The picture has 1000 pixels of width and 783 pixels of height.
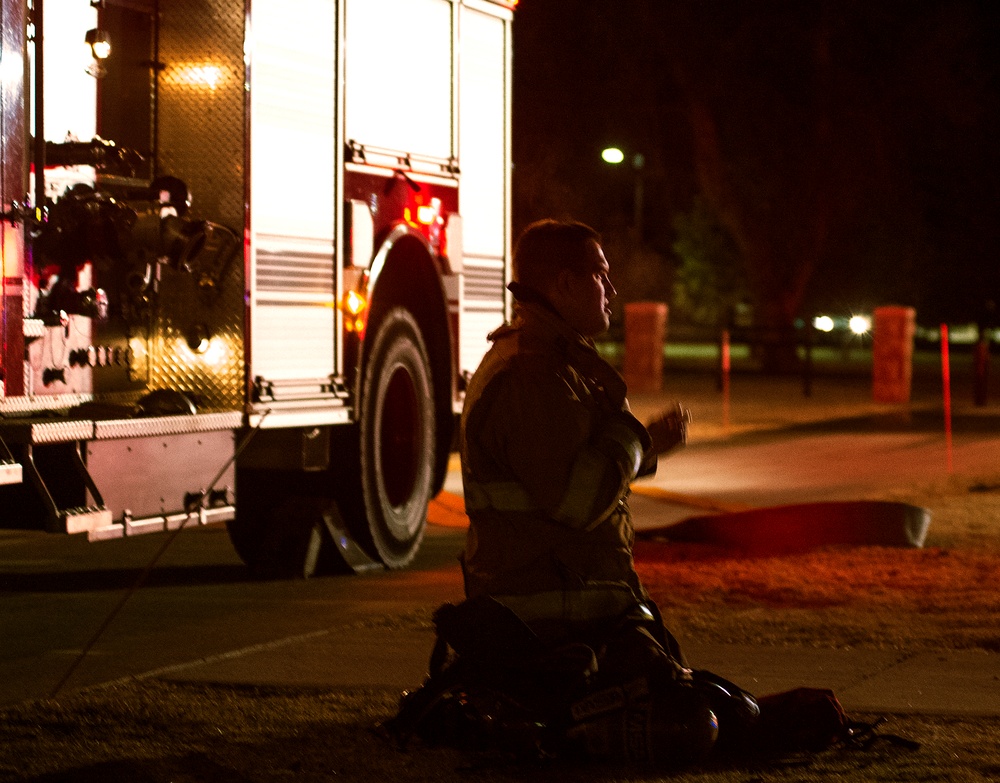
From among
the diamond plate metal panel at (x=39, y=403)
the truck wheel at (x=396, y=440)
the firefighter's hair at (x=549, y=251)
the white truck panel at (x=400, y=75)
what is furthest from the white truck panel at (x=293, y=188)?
the firefighter's hair at (x=549, y=251)

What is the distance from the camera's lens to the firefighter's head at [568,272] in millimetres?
5188

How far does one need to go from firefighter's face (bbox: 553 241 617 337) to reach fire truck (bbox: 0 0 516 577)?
279 centimetres

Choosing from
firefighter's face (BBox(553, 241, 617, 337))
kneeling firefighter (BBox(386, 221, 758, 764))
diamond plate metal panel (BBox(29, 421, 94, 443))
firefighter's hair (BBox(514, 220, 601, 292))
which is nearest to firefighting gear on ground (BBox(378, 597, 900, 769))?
kneeling firefighter (BBox(386, 221, 758, 764))

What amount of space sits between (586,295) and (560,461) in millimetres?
530

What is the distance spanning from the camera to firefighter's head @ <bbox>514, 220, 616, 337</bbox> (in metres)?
5.19

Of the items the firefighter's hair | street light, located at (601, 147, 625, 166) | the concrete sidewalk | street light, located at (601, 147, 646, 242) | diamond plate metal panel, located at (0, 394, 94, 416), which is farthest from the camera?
street light, located at (601, 147, 646, 242)

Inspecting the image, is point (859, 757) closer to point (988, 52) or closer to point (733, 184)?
point (733, 184)

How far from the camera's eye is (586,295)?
5207 mm

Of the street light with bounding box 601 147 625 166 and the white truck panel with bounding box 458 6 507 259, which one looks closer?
the white truck panel with bounding box 458 6 507 259

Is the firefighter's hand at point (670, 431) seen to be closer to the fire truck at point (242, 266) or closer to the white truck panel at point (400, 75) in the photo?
the fire truck at point (242, 266)

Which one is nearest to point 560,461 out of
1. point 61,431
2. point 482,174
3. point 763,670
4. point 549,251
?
point 549,251

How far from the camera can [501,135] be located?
11375 millimetres

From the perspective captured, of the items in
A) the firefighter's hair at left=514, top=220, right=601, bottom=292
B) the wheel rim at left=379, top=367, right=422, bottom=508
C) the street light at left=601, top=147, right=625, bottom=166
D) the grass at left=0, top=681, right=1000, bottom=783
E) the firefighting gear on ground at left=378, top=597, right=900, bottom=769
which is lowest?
the grass at left=0, top=681, right=1000, bottom=783

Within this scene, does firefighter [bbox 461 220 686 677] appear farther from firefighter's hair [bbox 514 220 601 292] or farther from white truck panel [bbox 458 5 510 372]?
white truck panel [bbox 458 5 510 372]
